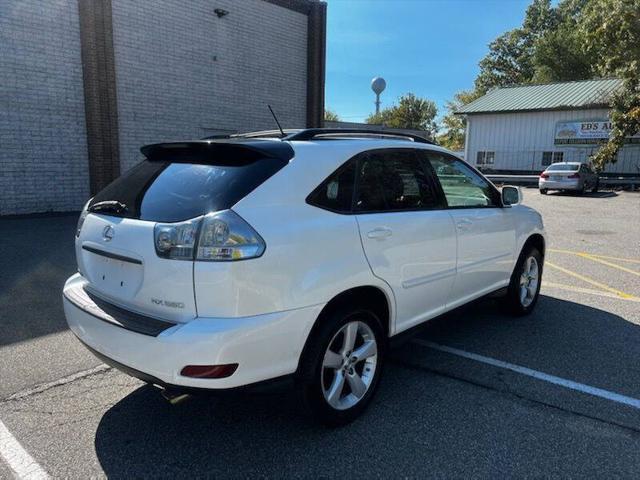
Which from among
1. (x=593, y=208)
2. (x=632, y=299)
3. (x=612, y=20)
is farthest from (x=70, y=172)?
(x=612, y=20)

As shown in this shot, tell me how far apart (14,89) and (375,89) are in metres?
28.2

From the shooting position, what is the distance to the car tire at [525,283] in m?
4.95

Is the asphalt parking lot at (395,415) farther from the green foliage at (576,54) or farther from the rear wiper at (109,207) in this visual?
the green foliage at (576,54)

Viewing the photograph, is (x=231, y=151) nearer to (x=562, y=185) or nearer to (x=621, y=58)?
(x=562, y=185)

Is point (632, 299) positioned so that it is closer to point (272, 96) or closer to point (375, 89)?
point (272, 96)

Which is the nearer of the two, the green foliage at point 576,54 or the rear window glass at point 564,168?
the rear window glass at point 564,168

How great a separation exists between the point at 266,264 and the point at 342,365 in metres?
0.95

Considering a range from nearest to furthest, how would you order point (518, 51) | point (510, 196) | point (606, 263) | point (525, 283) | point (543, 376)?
1. point (543, 376)
2. point (510, 196)
3. point (525, 283)
4. point (606, 263)
5. point (518, 51)

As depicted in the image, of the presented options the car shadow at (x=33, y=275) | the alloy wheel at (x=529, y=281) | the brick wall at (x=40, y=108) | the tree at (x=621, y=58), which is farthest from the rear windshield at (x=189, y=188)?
the tree at (x=621, y=58)

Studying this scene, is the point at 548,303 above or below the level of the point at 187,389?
below

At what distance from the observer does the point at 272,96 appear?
16797 mm

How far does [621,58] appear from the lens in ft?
86.9

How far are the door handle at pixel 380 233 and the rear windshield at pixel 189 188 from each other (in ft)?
2.36

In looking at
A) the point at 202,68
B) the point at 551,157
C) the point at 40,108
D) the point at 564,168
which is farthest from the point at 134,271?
the point at 551,157
